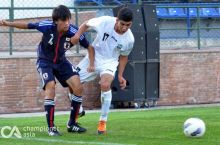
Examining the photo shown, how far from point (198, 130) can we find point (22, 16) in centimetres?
1014

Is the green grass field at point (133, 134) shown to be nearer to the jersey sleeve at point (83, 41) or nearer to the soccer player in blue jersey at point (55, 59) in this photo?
the soccer player in blue jersey at point (55, 59)

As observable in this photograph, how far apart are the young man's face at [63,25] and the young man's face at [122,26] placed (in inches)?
31.5

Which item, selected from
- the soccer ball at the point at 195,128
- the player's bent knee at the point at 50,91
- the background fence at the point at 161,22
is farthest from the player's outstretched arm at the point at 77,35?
the background fence at the point at 161,22

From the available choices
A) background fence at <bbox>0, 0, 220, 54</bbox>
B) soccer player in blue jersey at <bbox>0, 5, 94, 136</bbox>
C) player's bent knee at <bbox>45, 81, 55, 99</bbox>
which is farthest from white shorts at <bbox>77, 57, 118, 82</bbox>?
background fence at <bbox>0, 0, 220, 54</bbox>

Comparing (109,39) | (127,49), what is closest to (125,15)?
(109,39)

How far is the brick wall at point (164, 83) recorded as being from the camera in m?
18.5

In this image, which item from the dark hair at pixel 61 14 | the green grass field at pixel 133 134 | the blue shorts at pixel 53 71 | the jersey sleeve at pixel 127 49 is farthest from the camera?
the jersey sleeve at pixel 127 49

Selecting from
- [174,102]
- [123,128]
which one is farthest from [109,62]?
[174,102]

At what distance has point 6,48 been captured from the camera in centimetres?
1928

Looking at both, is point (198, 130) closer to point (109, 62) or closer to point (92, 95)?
point (109, 62)

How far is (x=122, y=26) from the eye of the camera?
11438 millimetres

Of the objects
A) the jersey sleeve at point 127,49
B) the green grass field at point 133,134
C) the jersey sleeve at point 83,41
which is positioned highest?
the jersey sleeve at point 83,41

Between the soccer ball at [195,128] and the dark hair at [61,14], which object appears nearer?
the soccer ball at [195,128]

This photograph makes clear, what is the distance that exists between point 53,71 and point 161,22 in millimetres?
13103
